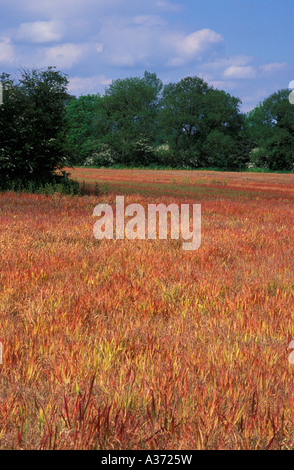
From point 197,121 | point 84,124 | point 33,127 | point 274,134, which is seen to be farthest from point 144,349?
point 84,124

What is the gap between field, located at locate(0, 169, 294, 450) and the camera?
2105 mm

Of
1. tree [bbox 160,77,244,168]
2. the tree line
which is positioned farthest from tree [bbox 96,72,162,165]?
tree [bbox 160,77,244,168]

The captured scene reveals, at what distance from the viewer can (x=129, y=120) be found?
8644cm

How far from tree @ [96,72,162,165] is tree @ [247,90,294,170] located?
829 inches

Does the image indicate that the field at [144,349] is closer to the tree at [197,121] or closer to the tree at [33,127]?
the tree at [33,127]

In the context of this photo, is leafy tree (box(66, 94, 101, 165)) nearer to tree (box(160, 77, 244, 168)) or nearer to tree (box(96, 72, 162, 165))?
tree (box(96, 72, 162, 165))

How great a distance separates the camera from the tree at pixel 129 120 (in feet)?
269

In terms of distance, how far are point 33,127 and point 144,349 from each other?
1650cm

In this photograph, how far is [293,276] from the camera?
578cm

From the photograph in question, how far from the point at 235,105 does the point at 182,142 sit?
46.1 ft

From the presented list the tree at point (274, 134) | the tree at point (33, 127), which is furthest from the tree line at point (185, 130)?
the tree at point (33, 127)

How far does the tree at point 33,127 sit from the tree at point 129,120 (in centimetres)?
6274

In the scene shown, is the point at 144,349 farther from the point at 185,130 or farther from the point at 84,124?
the point at 84,124
